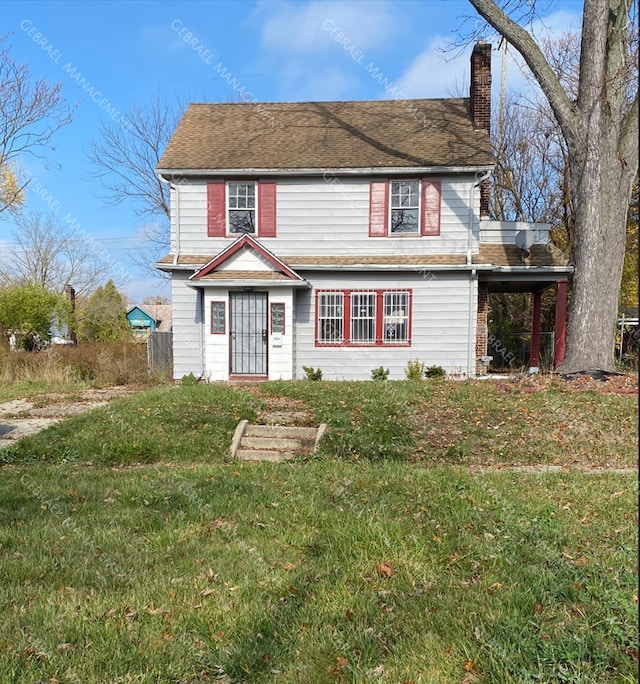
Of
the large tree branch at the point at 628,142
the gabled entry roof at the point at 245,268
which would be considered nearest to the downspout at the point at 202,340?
the gabled entry roof at the point at 245,268

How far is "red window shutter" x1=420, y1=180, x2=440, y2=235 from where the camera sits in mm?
14094

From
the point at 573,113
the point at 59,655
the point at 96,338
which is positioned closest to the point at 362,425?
the point at 59,655

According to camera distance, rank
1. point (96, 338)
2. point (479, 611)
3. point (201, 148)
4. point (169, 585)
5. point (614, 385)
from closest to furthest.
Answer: point (479, 611)
point (169, 585)
point (614, 385)
point (201, 148)
point (96, 338)

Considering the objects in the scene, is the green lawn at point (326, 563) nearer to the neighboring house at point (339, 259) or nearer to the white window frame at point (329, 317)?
the neighboring house at point (339, 259)

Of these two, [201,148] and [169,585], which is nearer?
[169,585]

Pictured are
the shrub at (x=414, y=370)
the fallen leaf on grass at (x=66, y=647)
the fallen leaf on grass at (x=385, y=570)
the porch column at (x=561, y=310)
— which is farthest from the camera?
the porch column at (x=561, y=310)

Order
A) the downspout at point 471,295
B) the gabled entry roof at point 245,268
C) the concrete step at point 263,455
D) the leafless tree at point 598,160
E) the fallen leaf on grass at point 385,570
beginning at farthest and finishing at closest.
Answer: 1. the downspout at point 471,295
2. the gabled entry roof at point 245,268
3. the leafless tree at point 598,160
4. the concrete step at point 263,455
5. the fallen leaf on grass at point 385,570

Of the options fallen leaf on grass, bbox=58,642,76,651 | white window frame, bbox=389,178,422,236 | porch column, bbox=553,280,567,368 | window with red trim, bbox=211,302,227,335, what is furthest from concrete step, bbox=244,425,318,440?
porch column, bbox=553,280,567,368

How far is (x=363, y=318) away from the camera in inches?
569

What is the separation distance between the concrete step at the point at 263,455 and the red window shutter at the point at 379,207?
28.6 feet

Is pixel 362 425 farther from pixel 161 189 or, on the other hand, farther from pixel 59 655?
Answer: pixel 161 189

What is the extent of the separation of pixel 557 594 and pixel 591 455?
4135 mm

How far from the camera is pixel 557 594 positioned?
10.4ft

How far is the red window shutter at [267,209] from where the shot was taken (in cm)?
1441
